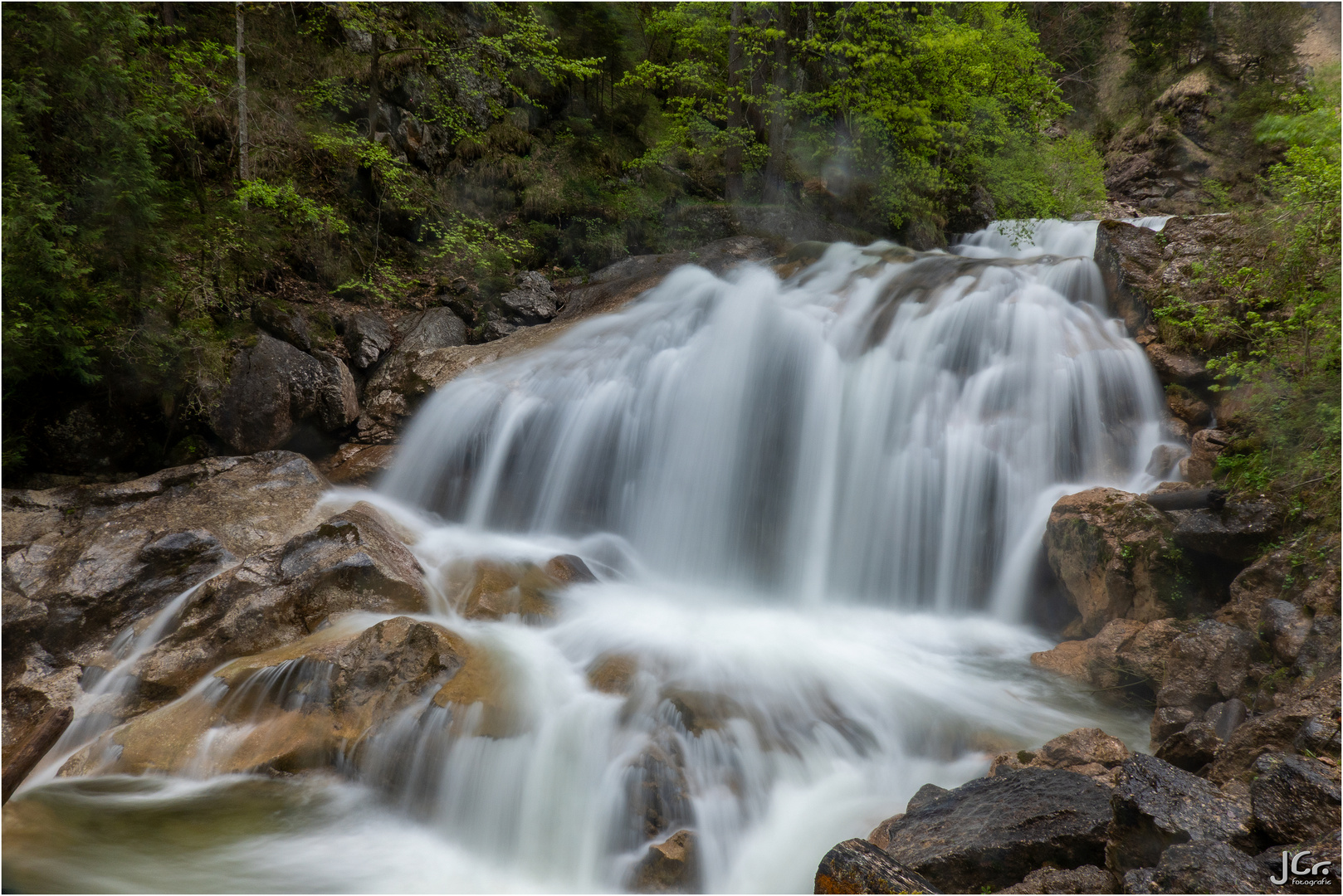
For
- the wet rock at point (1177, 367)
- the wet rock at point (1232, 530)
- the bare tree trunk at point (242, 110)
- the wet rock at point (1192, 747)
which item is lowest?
the wet rock at point (1192, 747)

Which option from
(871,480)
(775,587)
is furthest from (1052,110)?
(775,587)

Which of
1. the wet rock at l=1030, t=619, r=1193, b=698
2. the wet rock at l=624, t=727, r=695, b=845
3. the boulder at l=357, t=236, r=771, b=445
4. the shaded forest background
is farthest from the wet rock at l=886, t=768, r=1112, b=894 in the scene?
the boulder at l=357, t=236, r=771, b=445

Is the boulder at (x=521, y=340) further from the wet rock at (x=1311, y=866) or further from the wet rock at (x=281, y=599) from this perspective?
the wet rock at (x=1311, y=866)

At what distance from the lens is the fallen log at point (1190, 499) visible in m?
5.38

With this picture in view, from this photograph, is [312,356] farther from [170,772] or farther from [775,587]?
[775,587]

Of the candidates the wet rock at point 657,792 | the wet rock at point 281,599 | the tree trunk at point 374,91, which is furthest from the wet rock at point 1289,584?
the tree trunk at point 374,91

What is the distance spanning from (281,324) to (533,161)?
22.1ft

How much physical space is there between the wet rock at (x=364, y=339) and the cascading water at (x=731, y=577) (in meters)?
1.40

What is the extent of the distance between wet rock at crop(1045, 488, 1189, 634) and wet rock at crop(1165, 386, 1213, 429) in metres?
1.82

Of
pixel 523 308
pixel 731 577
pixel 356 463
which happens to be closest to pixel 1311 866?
pixel 731 577

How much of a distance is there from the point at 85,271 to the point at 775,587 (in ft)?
24.2

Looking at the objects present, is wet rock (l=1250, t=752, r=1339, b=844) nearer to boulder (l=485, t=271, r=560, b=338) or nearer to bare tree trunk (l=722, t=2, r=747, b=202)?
boulder (l=485, t=271, r=560, b=338)

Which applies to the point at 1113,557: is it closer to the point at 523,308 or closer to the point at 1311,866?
the point at 1311,866

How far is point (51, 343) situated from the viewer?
6004 millimetres
